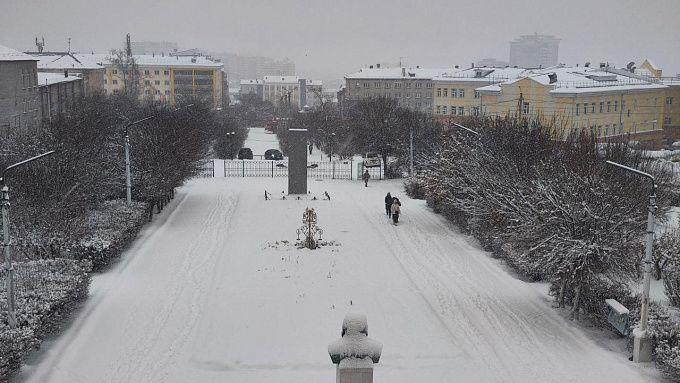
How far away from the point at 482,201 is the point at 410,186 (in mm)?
12085

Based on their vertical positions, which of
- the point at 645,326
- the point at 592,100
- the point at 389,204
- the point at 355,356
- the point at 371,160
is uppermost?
the point at 592,100

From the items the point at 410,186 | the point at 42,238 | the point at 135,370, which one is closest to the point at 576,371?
the point at 135,370

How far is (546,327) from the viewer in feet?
53.9

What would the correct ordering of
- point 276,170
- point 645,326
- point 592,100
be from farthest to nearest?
point 592,100 → point 276,170 → point 645,326

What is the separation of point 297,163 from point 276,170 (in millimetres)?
10457

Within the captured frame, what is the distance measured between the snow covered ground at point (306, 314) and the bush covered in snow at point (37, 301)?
506 mm

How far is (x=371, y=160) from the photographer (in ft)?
153

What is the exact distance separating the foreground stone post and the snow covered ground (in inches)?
316

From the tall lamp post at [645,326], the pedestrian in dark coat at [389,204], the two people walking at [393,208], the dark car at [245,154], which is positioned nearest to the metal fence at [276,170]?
the dark car at [245,154]

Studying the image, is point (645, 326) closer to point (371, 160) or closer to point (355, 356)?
point (355, 356)

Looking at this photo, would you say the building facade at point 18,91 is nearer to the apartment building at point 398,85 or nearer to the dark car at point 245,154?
the dark car at point 245,154

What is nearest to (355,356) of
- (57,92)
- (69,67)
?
(57,92)

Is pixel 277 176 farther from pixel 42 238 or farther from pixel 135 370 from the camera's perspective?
pixel 135 370

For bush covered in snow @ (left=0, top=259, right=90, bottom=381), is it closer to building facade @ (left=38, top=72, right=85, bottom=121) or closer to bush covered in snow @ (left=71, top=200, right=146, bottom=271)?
bush covered in snow @ (left=71, top=200, right=146, bottom=271)
